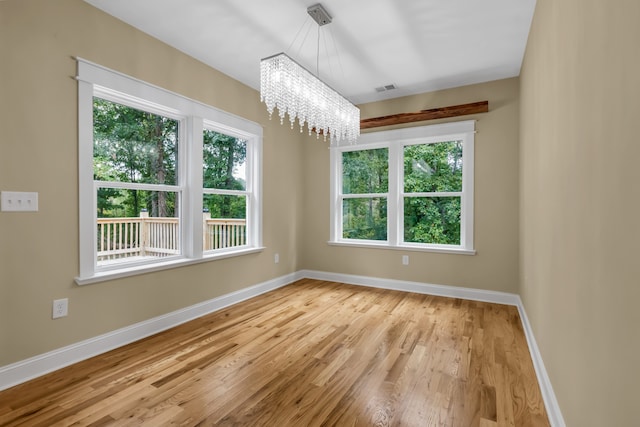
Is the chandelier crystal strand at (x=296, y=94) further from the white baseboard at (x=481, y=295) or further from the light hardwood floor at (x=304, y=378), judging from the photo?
the white baseboard at (x=481, y=295)

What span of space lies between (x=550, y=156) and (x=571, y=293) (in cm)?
89

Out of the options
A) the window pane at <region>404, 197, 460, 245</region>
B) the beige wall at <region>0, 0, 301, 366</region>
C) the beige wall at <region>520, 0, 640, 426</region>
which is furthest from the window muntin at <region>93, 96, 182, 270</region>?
the beige wall at <region>520, 0, 640, 426</region>

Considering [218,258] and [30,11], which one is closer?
[30,11]

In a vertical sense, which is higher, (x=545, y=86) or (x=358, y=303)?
(x=545, y=86)

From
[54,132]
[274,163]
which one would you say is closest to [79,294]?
[54,132]

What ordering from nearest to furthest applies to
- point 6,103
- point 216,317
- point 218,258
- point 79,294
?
point 6,103 → point 79,294 → point 216,317 → point 218,258

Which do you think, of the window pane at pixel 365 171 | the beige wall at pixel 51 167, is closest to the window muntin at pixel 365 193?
the window pane at pixel 365 171

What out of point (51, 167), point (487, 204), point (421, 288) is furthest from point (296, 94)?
point (421, 288)

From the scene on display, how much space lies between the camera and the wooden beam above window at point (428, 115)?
12.4 ft

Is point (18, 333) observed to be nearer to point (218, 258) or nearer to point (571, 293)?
point (218, 258)

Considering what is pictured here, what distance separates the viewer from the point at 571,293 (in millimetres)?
1438

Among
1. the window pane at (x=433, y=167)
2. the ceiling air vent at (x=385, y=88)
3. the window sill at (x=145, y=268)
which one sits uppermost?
the ceiling air vent at (x=385, y=88)

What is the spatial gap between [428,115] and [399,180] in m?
0.91

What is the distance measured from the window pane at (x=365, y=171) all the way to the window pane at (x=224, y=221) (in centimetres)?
163
